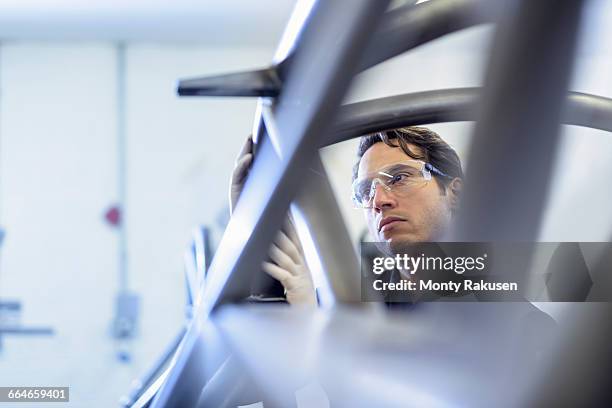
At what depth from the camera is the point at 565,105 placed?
0.39 feet

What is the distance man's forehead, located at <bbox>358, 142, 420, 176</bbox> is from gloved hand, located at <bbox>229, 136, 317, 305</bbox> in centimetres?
5

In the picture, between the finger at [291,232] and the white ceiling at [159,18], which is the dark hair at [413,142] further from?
the white ceiling at [159,18]

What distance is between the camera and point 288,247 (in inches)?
11.6

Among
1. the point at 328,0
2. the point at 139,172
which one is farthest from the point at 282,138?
the point at 139,172

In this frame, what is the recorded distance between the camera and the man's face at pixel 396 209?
0.83 ft

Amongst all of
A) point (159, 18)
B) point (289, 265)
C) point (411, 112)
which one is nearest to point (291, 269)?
point (289, 265)

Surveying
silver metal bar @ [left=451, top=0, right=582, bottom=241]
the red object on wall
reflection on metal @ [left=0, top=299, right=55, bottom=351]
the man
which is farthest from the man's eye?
the red object on wall

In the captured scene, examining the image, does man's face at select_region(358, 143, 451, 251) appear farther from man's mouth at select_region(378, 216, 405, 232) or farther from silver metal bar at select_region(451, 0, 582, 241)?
silver metal bar at select_region(451, 0, 582, 241)

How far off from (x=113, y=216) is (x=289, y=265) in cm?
147

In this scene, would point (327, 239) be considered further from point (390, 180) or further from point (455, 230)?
point (455, 230)

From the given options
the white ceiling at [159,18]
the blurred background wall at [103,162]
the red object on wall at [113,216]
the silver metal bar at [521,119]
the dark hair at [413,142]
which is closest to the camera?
the silver metal bar at [521,119]

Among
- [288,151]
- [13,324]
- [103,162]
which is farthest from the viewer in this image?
[103,162]

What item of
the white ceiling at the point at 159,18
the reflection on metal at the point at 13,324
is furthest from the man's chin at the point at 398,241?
the white ceiling at the point at 159,18

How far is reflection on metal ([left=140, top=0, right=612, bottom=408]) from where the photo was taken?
0.12m
